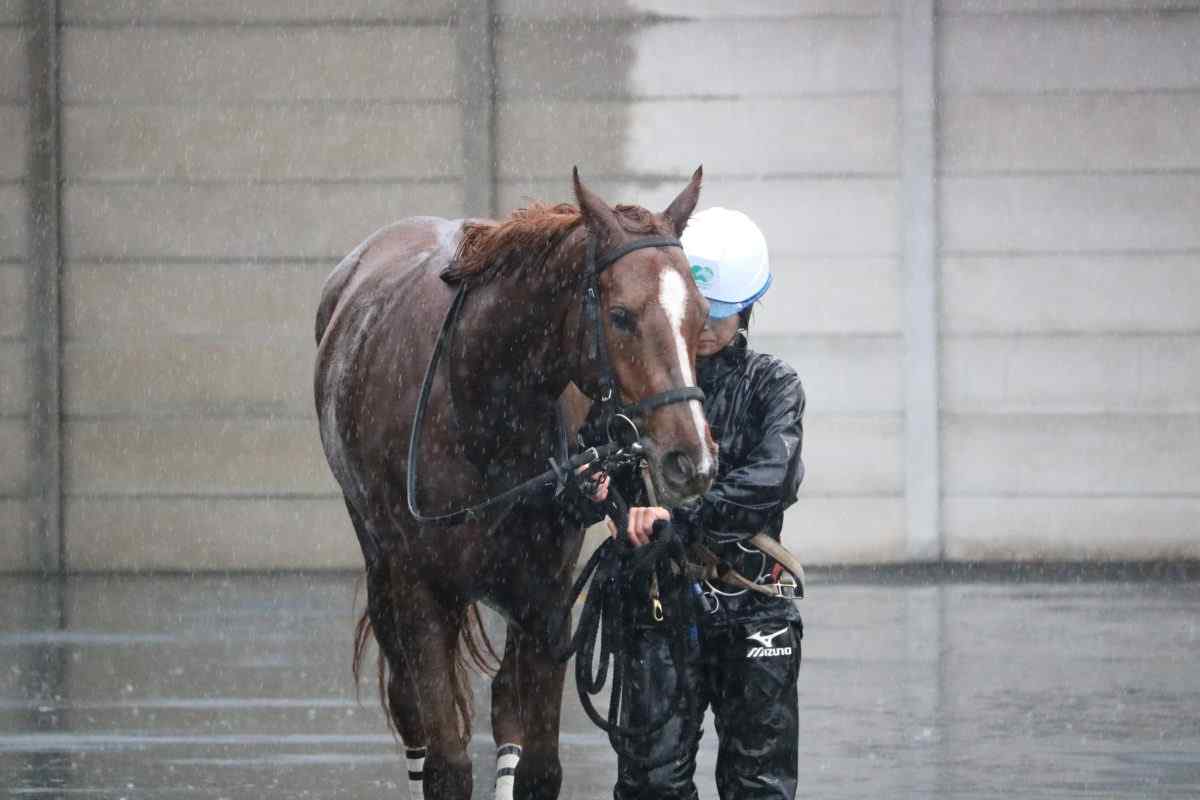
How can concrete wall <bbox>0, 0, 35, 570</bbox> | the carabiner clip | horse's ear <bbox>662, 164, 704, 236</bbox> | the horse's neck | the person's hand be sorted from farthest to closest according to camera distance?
1. concrete wall <bbox>0, 0, 35, 570</bbox>
2. the horse's neck
3. horse's ear <bbox>662, 164, 704, 236</bbox>
4. the carabiner clip
5. the person's hand

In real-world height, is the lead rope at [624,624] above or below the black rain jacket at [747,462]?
below

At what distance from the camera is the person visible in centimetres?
569

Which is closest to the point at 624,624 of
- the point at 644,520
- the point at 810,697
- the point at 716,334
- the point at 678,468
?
the point at 644,520

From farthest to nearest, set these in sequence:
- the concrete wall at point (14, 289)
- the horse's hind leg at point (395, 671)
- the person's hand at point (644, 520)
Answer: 1. the concrete wall at point (14, 289)
2. the horse's hind leg at point (395, 671)
3. the person's hand at point (644, 520)

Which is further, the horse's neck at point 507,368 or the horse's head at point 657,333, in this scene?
the horse's neck at point 507,368

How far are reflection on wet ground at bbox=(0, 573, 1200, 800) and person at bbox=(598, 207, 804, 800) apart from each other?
2.26 metres

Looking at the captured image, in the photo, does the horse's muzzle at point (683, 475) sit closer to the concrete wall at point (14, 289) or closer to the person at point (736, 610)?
the person at point (736, 610)

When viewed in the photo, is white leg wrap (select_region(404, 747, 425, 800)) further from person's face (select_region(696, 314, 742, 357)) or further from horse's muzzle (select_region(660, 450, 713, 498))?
horse's muzzle (select_region(660, 450, 713, 498))

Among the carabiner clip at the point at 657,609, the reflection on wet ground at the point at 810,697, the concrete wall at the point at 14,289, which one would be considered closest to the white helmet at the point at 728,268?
the carabiner clip at the point at 657,609

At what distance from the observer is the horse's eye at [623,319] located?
5652mm

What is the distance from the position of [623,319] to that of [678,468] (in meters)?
0.45

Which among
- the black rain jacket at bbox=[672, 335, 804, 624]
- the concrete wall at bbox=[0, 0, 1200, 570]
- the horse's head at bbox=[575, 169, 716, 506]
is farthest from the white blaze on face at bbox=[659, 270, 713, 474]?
the concrete wall at bbox=[0, 0, 1200, 570]

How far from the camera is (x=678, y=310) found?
5.59 m

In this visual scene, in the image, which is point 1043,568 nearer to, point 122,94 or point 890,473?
point 890,473
